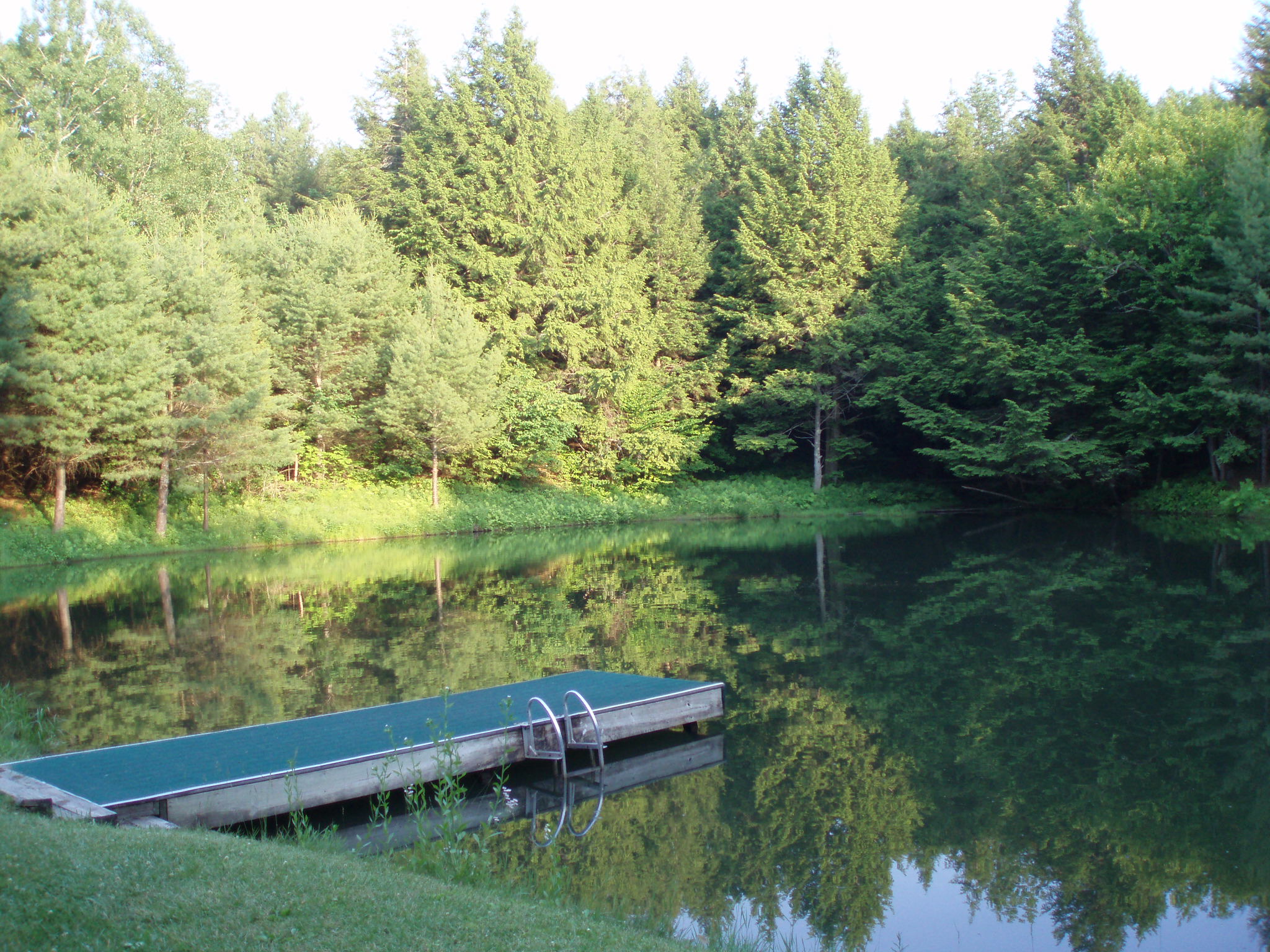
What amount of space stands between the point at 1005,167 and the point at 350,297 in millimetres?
23347

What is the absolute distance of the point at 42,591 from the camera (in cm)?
1695

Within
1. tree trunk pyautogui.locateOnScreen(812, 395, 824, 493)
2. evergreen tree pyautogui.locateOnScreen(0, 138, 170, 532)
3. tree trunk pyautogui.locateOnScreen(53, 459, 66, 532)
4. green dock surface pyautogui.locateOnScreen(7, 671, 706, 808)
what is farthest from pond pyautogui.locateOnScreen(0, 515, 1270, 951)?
tree trunk pyautogui.locateOnScreen(812, 395, 824, 493)

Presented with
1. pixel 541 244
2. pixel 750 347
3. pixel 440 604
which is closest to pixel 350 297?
pixel 541 244

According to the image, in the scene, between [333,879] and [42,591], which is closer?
[333,879]

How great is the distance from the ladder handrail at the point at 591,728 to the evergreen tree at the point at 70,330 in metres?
18.8

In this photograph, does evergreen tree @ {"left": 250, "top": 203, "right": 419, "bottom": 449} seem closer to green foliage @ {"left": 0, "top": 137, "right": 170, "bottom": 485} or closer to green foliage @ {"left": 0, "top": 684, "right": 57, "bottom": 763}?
green foliage @ {"left": 0, "top": 137, "right": 170, "bottom": 485}

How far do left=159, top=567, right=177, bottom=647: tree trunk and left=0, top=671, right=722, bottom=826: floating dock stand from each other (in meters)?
5.91

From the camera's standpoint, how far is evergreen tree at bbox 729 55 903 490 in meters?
33.6

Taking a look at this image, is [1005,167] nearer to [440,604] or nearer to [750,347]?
[750,347]

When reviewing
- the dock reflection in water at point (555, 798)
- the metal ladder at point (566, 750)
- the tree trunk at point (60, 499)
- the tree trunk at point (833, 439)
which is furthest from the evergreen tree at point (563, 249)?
the metal ladder at point (566, 750)

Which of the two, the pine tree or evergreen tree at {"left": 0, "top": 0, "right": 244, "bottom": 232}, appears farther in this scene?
evergreen tree at {"left": 0, "top": 0, "right": 244, "bottom": 232}

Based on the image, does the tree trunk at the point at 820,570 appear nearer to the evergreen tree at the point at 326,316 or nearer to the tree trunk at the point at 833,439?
the tree trunk at the point at 833,439

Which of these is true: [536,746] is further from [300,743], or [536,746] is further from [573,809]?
[300,743]

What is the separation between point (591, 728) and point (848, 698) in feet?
9.29
